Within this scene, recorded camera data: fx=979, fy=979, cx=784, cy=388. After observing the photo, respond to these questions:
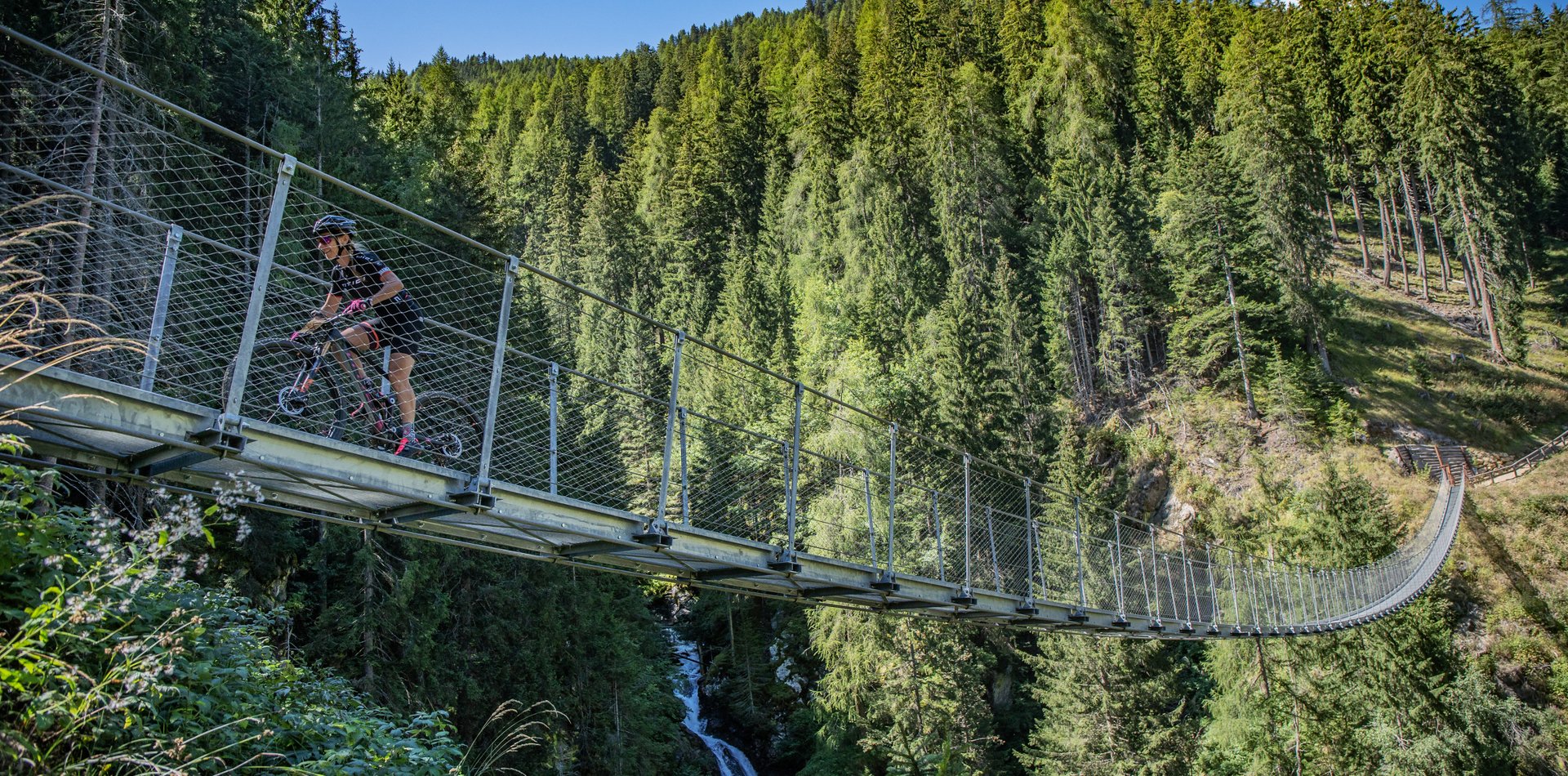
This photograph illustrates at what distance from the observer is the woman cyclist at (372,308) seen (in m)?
3.79

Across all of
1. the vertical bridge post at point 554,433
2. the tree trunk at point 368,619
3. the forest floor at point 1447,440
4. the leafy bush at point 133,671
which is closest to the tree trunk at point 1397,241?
the forest floor at point 1447,440

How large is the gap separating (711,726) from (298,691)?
17914 millimetres

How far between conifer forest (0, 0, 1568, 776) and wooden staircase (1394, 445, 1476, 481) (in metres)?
0.45

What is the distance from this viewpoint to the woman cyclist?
12.4 feet

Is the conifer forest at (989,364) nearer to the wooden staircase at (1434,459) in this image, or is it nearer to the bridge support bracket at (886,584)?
the wooden staircase at (1434,459)

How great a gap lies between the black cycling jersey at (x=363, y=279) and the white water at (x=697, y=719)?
1719 cm

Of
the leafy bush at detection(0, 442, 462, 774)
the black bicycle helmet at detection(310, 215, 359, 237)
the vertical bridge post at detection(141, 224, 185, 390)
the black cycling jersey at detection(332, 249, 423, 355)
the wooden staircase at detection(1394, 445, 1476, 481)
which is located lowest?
the leafy bush at detection(0, 442, 462, 774)

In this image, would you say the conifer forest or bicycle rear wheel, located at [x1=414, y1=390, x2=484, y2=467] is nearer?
bicycle rear wheel, located at [x1=414, y1=390, x2=484, y2=467]

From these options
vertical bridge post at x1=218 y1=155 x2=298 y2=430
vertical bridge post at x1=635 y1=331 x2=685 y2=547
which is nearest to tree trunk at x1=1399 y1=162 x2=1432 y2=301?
vertical bridge post at x1=635 y1=331 x2=685 y2=547

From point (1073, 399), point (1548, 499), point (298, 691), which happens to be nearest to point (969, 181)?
point (1073, 399)

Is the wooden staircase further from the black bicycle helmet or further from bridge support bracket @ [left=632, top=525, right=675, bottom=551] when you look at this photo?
the black bicycle helmet

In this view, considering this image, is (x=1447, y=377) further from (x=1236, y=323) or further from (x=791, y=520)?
(x=791, y=520)

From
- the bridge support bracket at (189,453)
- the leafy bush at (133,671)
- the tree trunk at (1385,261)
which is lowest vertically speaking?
the leafy bush at (133,671)

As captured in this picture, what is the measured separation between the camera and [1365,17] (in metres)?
38.0
